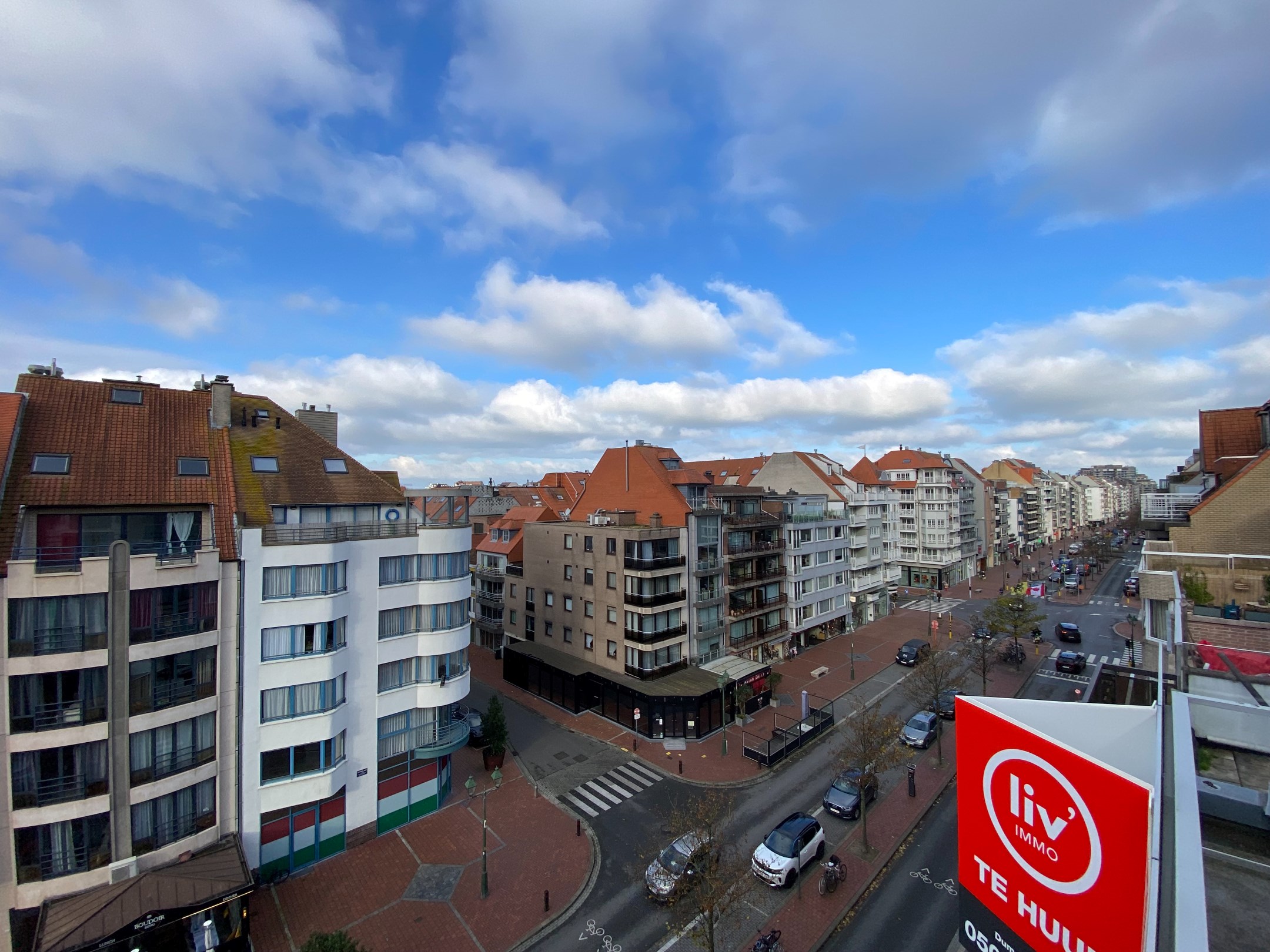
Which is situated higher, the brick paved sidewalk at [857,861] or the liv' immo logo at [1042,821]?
the liv' immo logo at [1042,821]

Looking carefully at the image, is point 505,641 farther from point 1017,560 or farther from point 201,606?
point 1017,560

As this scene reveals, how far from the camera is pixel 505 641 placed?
52.5 metres

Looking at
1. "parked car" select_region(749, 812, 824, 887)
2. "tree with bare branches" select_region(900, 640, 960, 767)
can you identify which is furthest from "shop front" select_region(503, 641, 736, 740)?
"parked car" select_region(749, 812, 824, 887)

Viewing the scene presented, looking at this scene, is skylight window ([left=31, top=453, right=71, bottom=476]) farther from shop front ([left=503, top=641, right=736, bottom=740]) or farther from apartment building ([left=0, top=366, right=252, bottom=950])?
shop front ([left=503, top=641, right=736, bottom=740])

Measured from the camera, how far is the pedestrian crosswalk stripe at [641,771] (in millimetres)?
31312

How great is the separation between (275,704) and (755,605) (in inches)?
1362

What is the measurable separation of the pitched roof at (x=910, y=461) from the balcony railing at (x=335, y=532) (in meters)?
78.8

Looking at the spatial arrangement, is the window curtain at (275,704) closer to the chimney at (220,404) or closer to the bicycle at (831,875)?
the chimney at (220,404)

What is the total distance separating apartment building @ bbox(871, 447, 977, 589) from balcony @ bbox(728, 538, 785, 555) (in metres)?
38.5

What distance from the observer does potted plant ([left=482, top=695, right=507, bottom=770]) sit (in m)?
31.8

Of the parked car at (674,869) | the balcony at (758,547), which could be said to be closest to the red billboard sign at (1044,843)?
the parked car at (674,869)

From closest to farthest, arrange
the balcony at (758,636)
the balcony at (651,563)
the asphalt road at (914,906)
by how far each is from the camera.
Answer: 1. the asphalt road at (914,906)
2. the balcony at (651,563)
3. the balcony at (758,636)

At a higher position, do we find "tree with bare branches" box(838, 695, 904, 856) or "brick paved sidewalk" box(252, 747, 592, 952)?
"tree with bare branches" box(838, 695, 904, 856)

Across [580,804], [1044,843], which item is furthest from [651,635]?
[1044,843]
